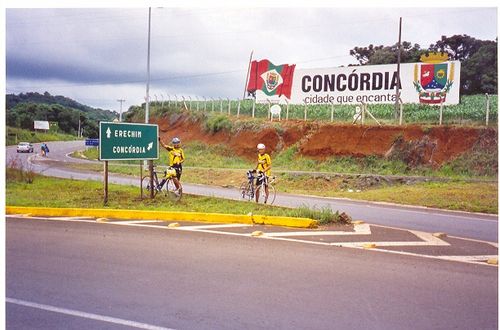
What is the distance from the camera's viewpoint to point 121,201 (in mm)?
11602

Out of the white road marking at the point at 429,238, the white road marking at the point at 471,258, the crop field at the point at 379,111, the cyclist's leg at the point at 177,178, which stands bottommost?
the white road marking at the point at 471,258

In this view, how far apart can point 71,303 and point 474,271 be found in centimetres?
476

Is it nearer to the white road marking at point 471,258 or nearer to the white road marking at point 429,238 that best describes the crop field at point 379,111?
the white road marking at point 429,238

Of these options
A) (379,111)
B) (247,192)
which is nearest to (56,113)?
(247,192)

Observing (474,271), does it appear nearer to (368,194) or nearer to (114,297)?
(114,297)

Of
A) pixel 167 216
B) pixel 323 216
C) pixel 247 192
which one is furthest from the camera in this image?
pixel 247 192

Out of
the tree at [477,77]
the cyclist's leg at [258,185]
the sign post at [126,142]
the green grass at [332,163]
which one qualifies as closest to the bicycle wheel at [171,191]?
the sign post at [126,142]

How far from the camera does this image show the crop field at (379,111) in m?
19.8

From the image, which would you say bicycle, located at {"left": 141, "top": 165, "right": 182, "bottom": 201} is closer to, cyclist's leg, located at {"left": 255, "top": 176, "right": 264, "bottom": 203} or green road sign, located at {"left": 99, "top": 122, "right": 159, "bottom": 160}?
green road sign, located at {"left": 99, "top": 122, "right": 159, "bottom": 160}

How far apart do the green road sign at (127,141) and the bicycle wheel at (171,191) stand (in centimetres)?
86

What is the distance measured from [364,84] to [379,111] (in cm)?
155

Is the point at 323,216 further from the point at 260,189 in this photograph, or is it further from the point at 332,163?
the point at 332,163

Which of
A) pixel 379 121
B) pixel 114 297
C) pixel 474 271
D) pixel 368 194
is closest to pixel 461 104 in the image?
pixel 379 121

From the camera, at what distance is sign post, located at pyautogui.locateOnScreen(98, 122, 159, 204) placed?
35.3 ft
